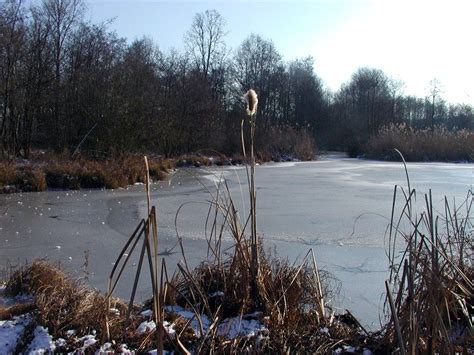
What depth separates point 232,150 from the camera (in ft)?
81.7

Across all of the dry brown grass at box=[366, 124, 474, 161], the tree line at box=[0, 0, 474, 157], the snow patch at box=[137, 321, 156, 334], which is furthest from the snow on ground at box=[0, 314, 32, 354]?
the dry brown grass at box=[366, 124, 474, 161]

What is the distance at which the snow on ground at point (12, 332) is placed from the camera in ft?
7.00

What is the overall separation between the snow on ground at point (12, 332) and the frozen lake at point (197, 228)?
0.99 metres

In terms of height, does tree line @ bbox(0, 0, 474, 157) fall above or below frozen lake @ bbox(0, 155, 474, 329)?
above

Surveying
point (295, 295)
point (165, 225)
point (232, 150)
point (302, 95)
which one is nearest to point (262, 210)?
point (165, 225)

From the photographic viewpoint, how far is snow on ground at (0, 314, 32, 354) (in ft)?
7.00

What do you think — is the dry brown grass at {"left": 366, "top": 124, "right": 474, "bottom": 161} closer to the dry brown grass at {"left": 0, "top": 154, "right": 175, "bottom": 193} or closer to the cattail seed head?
the dry brown grass at {"left": 0, "top": 154, "right": 175, "bottom": 193}

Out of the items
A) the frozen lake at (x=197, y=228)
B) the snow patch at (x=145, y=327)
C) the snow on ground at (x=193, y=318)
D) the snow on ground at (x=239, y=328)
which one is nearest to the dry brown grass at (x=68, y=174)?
the frozen lake at (x=197, y=228)

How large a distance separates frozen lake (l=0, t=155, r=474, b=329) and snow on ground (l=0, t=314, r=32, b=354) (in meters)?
0.99

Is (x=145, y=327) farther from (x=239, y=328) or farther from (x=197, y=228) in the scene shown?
(x=197, y=228)

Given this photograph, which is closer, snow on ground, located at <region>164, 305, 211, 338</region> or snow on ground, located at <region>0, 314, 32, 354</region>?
snow on ground, located at <region>0, 314, 32, 354</region>

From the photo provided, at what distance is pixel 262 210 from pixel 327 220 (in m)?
1.25

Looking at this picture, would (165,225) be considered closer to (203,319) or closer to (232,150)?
(203,319)

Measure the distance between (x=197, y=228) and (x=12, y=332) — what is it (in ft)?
12.5
